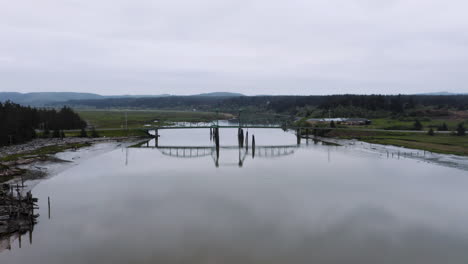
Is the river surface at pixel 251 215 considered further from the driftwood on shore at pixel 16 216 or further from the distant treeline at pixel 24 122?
the distant treeline at pixel 24 122

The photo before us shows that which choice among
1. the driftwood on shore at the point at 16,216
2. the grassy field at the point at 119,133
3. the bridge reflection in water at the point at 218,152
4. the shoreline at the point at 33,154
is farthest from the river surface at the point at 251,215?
the grassy field at the point at 119,133

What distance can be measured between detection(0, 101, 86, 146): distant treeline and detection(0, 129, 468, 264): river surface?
23717 millimetres

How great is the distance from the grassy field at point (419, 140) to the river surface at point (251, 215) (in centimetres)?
1418

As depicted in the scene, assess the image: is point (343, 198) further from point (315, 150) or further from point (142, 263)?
point (315, 150)

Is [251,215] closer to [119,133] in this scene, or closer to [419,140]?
[419,140]

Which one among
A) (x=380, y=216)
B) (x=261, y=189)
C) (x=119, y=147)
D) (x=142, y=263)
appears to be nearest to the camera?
(x=142, y=263)

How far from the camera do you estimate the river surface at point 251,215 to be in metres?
23.5

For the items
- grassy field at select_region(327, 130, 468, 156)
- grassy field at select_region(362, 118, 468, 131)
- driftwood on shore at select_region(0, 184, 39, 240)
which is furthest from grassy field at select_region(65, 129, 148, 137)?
grassy field at select_region(362, 118, 468, 131)

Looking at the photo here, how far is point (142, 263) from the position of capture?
72.7 feet

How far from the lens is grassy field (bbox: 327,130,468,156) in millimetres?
64562

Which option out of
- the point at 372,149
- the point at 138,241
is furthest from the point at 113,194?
the point at 372,149

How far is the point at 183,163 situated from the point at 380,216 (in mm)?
36079

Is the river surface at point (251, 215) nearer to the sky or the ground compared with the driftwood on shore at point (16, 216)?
nearer to the ground

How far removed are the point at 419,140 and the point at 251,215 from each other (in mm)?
60503
